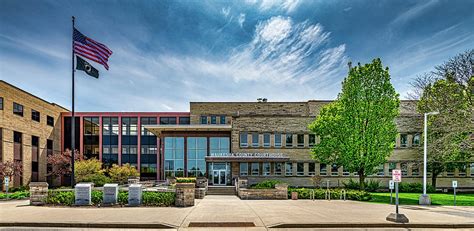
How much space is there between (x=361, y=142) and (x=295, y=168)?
1061 cm

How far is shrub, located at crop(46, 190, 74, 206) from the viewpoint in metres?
18.4

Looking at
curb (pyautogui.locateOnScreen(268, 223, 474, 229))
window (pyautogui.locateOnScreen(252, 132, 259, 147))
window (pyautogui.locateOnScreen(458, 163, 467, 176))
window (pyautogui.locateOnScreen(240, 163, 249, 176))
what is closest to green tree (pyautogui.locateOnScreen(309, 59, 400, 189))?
window (pyautogui.locateOnScreen(252, 132, 259, 147))

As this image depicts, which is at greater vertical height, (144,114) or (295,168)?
(144,114)

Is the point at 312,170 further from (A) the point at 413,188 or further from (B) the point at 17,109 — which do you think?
(B) the point at 17,109

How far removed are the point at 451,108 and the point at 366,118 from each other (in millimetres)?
6985

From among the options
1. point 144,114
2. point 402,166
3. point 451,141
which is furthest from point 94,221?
point 144,114

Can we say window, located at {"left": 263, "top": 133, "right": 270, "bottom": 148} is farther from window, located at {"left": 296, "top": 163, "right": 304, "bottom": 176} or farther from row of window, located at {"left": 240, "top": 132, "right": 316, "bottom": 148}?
window, located at {"left": 296, "top": 163, "right": 304, "bottom": 176}

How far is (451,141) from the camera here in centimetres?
2578

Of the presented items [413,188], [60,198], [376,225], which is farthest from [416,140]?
[60,198]

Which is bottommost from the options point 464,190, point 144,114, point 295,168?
point 464,190

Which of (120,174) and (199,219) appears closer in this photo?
(199,219)

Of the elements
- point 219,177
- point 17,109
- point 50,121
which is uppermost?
point 17,109

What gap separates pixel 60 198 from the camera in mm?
18641

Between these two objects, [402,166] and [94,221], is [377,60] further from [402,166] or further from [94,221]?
[94,221]
